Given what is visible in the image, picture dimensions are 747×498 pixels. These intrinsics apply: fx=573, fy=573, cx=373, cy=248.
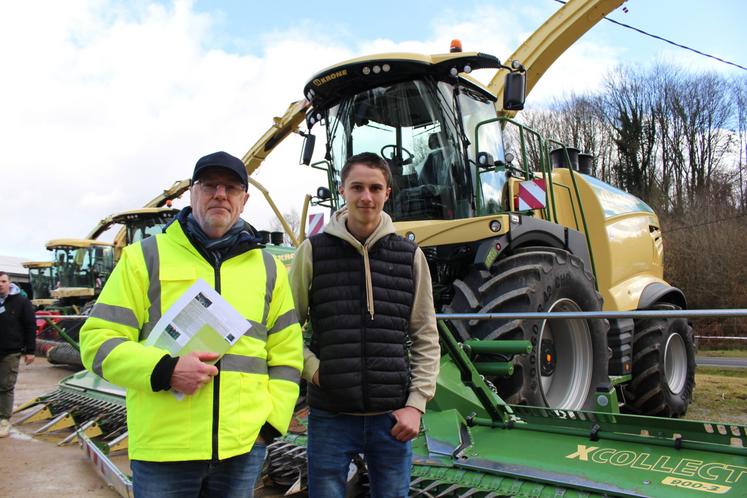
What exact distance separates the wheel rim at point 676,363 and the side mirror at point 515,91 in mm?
3439

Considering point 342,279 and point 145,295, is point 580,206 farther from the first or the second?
point 145,295

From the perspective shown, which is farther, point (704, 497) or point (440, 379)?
point (440, 379)

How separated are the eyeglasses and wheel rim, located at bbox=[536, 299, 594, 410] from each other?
3.25 metres

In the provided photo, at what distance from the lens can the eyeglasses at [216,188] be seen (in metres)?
1.85

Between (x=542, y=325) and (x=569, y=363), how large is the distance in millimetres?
798

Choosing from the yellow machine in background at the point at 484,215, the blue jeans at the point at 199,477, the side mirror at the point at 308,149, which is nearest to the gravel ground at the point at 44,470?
the yellow machine in background at the point at 484,215

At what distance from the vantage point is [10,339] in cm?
641

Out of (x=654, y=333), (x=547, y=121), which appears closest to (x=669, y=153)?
(x=547, y=121)

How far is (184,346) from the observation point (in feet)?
5.54

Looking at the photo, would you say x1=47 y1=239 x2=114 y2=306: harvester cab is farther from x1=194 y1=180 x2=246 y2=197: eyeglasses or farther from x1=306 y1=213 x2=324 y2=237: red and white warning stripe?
x1=194 y1=180 x2=246 y2=197: eyeglasses

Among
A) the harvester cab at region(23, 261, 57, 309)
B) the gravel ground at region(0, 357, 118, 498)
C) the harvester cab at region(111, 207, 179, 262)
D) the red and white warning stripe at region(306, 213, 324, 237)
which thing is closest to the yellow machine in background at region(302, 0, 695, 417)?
the red and white warning stripe at region(306, 213, 324, 237)

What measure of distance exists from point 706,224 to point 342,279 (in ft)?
73.8

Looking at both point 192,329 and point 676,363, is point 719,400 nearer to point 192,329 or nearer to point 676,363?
point 676,363

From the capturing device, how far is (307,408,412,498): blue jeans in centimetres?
208
